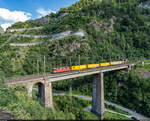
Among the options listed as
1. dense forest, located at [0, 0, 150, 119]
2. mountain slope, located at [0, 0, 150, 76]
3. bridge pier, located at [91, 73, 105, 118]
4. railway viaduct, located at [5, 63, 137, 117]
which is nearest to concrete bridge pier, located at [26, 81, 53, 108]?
railway viaduct, located at [5, 63, 137, 117]

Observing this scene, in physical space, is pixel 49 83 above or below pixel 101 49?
below

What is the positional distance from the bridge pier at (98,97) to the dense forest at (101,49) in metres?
5.62

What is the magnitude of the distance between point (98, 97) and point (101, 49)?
34570mm

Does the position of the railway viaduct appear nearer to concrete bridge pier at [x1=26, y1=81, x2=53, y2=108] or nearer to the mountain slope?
concrete bridge pier at [x1=26, y1=81, x2=53, y2=108]

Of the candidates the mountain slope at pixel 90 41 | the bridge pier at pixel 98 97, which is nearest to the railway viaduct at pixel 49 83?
the bridge pier at pixel 98 97

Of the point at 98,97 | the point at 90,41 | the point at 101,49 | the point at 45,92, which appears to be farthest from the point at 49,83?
the point at 90,41

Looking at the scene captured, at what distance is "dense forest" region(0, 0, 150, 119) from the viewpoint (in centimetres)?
3316

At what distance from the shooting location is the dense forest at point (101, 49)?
33.2 metres

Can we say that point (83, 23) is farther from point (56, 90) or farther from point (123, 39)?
point (56, 90)

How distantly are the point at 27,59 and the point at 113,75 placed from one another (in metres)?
37.4

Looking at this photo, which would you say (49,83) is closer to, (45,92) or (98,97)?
(45,92)

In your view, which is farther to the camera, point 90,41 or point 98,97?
point 90,41

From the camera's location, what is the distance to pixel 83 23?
235 feet

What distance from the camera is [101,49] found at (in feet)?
185
